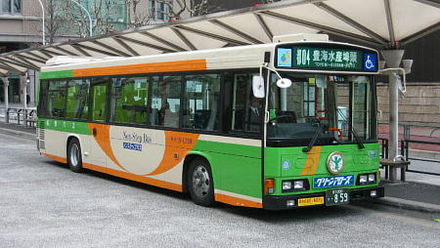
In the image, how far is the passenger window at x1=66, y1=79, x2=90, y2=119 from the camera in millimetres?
13273

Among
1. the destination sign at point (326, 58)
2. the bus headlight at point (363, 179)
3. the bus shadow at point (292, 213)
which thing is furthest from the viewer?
the bus headlight at point (363, 179)

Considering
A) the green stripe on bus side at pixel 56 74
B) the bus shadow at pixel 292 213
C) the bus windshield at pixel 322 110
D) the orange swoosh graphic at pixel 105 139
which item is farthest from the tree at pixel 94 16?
the bus windshield at pixel 322 110

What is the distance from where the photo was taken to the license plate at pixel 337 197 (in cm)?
838

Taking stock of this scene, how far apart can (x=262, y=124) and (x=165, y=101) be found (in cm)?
275

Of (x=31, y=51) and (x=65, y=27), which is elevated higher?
(x=65, y=27)

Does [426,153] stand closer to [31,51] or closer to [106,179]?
[106,179]

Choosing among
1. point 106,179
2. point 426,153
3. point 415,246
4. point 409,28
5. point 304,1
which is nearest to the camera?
point 415,246

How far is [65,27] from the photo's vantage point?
5809cm

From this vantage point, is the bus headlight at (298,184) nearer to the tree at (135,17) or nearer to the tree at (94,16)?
the tree at (94,16)

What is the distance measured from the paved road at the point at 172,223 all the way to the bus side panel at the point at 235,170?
0.32 m

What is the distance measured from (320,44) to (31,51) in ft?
57.1

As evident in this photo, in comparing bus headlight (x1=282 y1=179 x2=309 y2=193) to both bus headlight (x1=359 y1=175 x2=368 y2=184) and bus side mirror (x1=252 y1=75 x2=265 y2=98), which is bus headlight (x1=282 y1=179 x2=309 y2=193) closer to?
bus headlight (x1=359 y1=175 x2=368 y2=184)

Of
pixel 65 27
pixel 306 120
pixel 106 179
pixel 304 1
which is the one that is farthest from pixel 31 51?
pixel 65 27

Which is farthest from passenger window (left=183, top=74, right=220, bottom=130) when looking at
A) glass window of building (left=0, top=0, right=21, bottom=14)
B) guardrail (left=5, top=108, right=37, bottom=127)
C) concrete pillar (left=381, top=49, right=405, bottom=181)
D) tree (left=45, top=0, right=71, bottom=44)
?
glass window of building (left=0, top=0, right=21, bottom=14)
